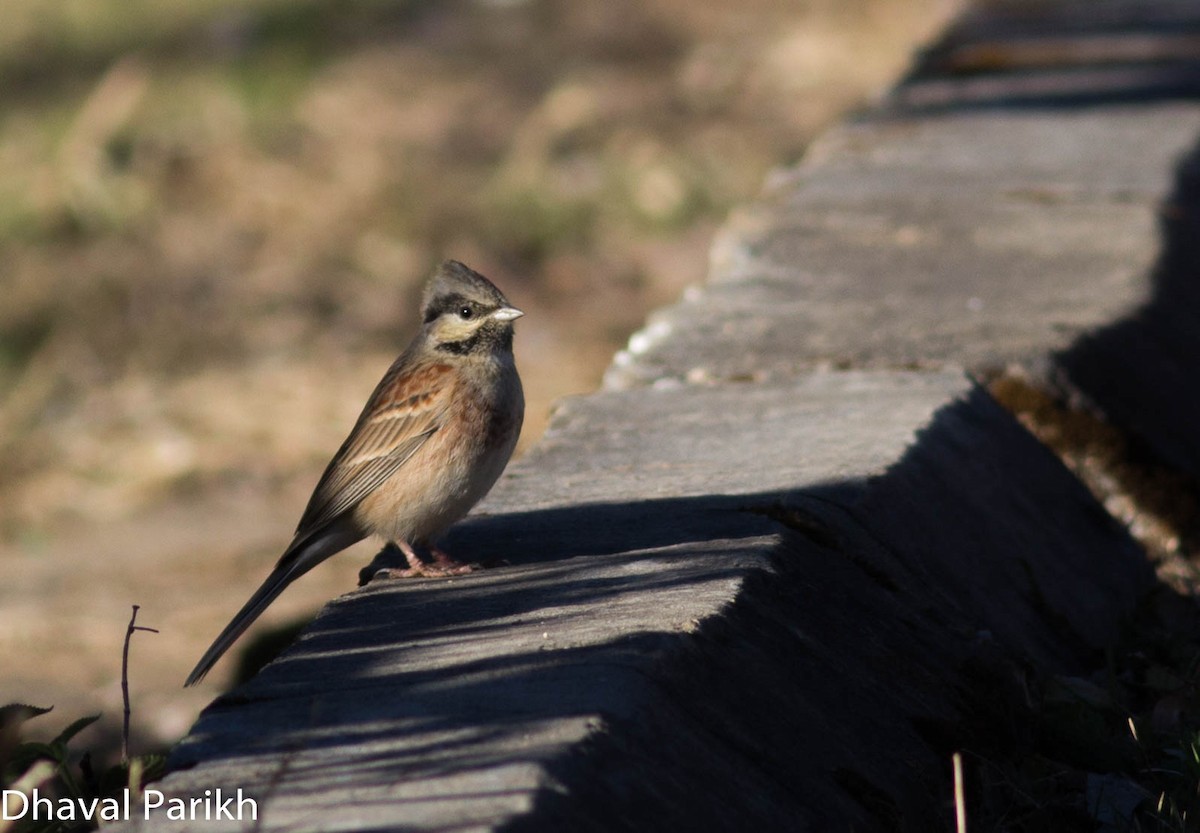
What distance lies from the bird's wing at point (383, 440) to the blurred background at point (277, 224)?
119cm

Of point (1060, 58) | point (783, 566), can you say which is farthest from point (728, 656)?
point (1060, 58)

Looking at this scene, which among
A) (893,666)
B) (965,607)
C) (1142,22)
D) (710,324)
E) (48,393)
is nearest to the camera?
(893,666)

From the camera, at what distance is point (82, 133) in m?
10.6

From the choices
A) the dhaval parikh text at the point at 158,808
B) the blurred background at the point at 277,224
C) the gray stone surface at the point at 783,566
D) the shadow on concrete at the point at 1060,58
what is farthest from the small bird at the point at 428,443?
the shadow on concrete at the point at 1060,58

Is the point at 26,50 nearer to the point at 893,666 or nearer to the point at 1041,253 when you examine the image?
the point at 1041,253

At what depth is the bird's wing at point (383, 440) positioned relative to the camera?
4066mm

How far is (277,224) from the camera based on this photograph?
31.0 ft

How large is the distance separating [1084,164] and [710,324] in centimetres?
216

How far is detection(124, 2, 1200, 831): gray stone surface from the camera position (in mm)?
2410

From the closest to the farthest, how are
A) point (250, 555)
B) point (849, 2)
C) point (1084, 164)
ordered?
point (250, 555) < point (1084, 164) < point (849, 2)

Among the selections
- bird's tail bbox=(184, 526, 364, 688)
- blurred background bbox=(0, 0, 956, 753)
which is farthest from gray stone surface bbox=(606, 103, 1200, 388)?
blurred background bbox=(0, 0, 956, 753)

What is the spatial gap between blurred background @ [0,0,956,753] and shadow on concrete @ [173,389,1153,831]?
217 cm

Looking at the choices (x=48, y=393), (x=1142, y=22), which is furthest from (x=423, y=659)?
(x=1142, y=22)

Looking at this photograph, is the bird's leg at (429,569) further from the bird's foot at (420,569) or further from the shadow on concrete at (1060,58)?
the shadow on concrete at (1060,58)
